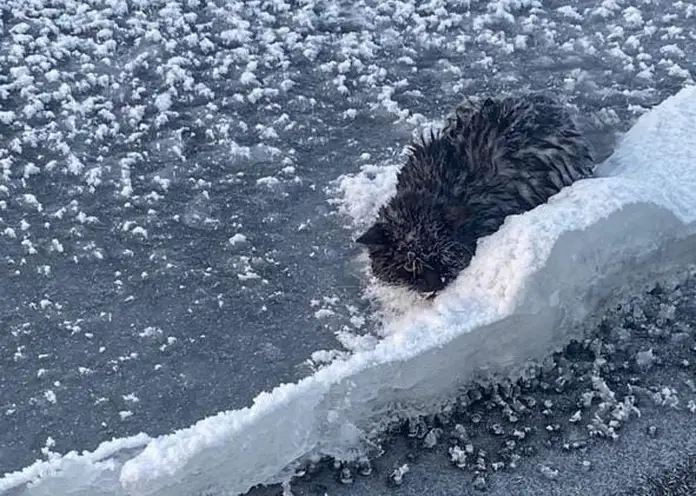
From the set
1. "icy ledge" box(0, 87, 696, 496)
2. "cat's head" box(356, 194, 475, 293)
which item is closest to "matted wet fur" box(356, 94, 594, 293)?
"cat's head" box(356, 194, 475, 293)

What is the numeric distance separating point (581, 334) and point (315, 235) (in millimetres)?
1429

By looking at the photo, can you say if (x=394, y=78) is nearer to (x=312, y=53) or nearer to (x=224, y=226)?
(x=312, y=53)

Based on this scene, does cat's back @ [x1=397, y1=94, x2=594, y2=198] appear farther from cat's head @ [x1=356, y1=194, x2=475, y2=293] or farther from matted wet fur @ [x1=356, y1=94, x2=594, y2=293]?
cat's head @ [x1=356, y1=194, x2=475, y2=293]

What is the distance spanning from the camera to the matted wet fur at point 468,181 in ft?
18.0

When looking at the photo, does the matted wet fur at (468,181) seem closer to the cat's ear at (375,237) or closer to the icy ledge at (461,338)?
the cat's ear at (375,237)

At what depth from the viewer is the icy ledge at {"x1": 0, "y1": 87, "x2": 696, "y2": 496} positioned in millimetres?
4656

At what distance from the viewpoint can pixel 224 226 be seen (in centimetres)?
598

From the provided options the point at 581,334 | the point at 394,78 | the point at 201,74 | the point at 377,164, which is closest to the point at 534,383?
the point at 581,334

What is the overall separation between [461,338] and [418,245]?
1.89 feet

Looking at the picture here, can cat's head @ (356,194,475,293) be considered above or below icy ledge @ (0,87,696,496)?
above

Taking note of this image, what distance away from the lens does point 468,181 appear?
5.80 metres

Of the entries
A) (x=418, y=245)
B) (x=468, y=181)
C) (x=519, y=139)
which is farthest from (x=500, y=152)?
(x=418, y=245)

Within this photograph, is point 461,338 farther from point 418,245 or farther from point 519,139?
point 519,139

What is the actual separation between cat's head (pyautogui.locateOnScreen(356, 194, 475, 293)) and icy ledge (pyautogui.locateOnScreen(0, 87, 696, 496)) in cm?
10
